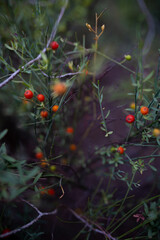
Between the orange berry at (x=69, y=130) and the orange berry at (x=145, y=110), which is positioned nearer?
the orange berry at (x=145, y=110)

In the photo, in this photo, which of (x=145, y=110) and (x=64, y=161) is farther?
(x=64, y=161)

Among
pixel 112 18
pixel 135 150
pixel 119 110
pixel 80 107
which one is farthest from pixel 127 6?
pixel 135 150

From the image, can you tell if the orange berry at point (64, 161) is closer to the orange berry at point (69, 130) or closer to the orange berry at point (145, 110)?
the orange berry at point (69, 130)

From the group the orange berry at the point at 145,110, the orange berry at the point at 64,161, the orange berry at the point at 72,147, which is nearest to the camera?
the orange berry at the point at 145,110

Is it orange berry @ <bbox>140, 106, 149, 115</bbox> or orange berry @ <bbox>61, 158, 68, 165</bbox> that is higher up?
orange berry @ <bbox>140, 106, 149, 115</bbox>

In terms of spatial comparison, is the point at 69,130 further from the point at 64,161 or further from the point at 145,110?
the point at 145,110

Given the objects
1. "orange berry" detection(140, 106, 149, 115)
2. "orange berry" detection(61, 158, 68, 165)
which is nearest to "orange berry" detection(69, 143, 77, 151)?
"orange berry" detection(61, 158, 68, 165)

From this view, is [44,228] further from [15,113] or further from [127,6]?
[127,6]

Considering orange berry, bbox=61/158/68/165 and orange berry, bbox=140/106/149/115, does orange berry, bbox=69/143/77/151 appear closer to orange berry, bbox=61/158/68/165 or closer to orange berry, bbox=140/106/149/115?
orange berry, bbox=61/158/68/165

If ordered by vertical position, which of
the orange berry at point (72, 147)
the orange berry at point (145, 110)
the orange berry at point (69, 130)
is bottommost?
the orange berry at point (72, 147)

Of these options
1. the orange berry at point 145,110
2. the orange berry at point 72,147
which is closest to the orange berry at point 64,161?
the orange berry at point 72,147

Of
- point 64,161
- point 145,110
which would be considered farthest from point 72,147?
point 145,110

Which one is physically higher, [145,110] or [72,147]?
[145,110]

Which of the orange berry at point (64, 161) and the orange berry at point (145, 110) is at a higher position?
the orange berry at point (145, 110)
